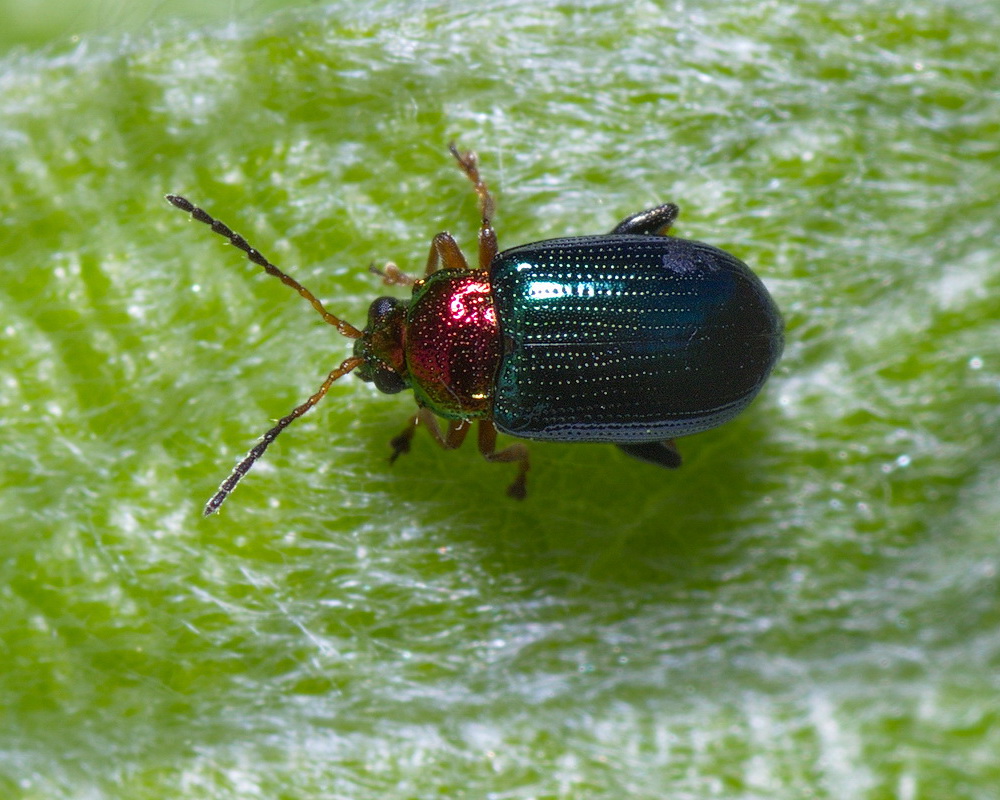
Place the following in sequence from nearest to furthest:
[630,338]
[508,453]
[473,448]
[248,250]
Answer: [248,250] → [630,338] → [508,453] → [473,448]

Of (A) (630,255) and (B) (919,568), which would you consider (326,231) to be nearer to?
(A) (630,255)

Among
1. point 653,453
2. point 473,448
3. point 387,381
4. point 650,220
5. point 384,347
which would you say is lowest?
point 473,448

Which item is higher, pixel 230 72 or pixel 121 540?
pixel 230 72

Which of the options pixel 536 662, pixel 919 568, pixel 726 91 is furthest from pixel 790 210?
pixel 536 662

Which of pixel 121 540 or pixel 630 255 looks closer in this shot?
pixel 121 540

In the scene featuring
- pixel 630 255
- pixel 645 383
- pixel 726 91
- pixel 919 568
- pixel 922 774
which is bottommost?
pixel 922 774

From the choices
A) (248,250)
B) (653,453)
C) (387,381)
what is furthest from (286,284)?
(653,453)

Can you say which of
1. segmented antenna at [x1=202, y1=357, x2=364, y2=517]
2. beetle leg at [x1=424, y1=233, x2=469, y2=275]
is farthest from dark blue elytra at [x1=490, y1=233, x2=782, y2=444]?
segmented antenna at [x1=202, y1=357, x2=364, y2=517]

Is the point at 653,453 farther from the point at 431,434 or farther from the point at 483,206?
the point at 483,206
